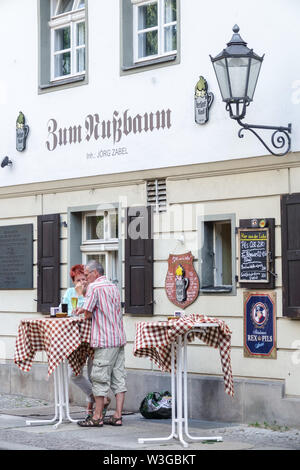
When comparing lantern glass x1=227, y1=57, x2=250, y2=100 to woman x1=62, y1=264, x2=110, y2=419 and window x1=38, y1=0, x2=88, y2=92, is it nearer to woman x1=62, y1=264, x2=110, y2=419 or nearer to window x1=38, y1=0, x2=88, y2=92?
woman x1=62, y1=264, x2=110, y2=419

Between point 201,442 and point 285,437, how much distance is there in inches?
37.2

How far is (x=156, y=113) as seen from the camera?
41.0ft

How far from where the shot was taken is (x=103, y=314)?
423 inches

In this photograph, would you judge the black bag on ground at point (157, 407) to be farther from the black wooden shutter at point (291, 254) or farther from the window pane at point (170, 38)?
the window pane at point (170, 38)

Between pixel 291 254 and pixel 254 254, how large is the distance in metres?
0.55

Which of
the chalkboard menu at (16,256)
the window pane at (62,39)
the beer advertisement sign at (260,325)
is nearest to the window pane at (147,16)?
the window pane at (62,39)

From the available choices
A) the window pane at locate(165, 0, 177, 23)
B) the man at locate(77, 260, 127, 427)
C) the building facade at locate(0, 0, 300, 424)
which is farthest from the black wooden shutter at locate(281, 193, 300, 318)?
the window pane at locate(165, 0, 177, 23)

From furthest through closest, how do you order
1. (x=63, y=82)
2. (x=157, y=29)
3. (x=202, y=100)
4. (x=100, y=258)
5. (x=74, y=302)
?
(x=63, y=82), (x=100, y=258), (x=157, y=29), (x=74, y=302), (x=202, y=100)

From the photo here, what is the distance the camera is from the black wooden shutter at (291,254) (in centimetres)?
1071

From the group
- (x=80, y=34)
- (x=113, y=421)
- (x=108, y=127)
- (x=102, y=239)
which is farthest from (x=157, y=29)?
(x=113, y=421)

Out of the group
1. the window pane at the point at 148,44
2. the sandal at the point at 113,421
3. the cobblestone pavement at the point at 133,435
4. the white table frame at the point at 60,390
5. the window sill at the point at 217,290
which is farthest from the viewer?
the window pane at the point at 148,44

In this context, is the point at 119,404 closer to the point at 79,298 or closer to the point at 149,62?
the point at 79,298

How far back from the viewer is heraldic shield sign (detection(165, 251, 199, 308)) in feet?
39.3

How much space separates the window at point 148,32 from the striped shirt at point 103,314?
3253 millimetres
